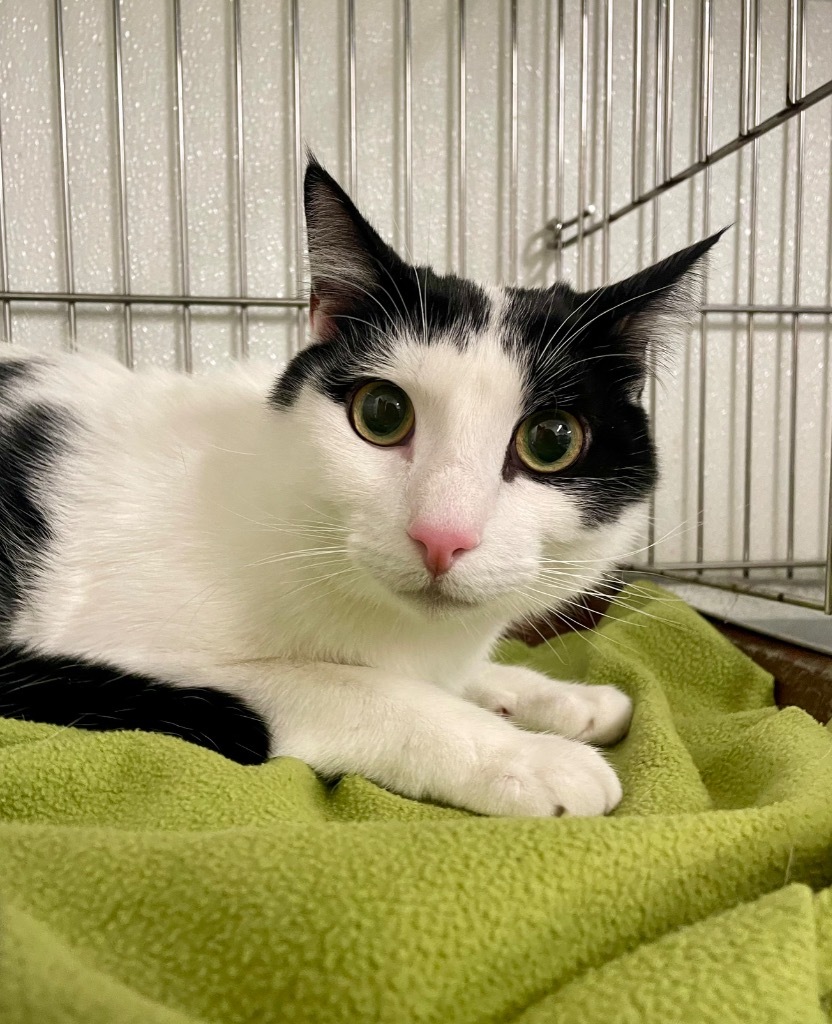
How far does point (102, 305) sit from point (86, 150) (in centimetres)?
27

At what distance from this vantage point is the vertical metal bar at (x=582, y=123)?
1246 millimetres

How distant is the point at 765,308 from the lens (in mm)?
1414

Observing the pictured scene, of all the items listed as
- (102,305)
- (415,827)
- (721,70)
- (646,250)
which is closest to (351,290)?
(415,827)

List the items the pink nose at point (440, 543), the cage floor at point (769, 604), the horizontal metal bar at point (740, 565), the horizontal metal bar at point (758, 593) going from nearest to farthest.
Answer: the pink nose at point (440, 543) < the horizontal metal bar at point (758, 593) < the cage floor at point (769, 604) < the horizontal metal bar at point (740, 565)

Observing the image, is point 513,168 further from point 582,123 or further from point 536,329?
point 536,329

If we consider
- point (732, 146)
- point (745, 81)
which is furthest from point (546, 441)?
point (745, 81)

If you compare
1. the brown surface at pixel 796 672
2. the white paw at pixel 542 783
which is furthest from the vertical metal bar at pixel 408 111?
the white paw at pixel 542 783

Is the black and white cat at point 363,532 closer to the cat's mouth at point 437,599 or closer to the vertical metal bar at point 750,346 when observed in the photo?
the cat's mouth at point 437,599

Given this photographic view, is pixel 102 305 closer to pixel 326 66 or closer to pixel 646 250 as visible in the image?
pixel 326 66

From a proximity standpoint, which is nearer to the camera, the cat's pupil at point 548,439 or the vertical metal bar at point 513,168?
the cat's pupil at point 548,439

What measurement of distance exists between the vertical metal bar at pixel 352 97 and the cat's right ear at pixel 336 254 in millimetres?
670

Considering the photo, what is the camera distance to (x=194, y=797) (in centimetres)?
50

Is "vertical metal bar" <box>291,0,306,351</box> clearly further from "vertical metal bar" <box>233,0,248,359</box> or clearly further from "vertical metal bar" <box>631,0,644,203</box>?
"vertical metal bar" <box>631,0,644,203</box>

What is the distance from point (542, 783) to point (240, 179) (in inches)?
45.2
